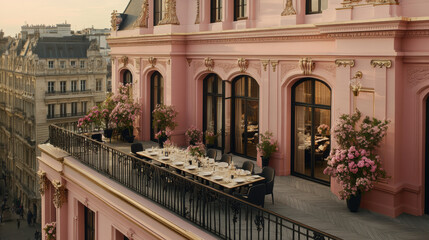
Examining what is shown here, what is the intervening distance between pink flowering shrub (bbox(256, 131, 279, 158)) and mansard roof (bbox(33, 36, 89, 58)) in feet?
122

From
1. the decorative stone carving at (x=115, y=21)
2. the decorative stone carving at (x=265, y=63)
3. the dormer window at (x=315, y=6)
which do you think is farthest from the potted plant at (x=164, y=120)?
the dormer window at (x=315, y=6)

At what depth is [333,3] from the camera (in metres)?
12.1

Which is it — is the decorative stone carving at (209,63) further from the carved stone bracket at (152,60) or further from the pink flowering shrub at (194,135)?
the carved stone bracket at (152,60)

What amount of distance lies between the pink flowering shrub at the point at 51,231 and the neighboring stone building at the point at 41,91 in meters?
30.6

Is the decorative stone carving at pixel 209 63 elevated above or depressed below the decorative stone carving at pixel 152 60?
below

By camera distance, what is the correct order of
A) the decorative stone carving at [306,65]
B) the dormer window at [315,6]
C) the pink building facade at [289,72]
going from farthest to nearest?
the dormer window at [315,6] < the decorative stone carving at [306,65] < the pink building facade at [289,72]

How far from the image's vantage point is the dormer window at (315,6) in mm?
13219

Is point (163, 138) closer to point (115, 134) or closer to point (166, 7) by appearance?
point (115, 134)

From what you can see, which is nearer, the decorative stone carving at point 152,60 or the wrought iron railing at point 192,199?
the wrought iron railing at point 192,199

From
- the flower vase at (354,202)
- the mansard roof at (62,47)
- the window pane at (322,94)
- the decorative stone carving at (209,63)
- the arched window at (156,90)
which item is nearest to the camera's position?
the flower vase at (354,202)

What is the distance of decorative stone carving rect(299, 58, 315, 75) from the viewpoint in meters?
12.9

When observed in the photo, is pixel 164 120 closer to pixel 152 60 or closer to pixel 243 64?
pixel 152 60

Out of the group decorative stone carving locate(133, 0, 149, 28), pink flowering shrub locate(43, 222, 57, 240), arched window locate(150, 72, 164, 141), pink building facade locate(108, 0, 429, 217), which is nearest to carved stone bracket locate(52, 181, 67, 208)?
pink flowering shrub locate(43, 222, 57, 240)

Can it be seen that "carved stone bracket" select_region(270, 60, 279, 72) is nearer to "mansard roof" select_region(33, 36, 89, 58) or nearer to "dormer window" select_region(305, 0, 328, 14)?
"dormer window" select_region(305, 0, 328, 14)
